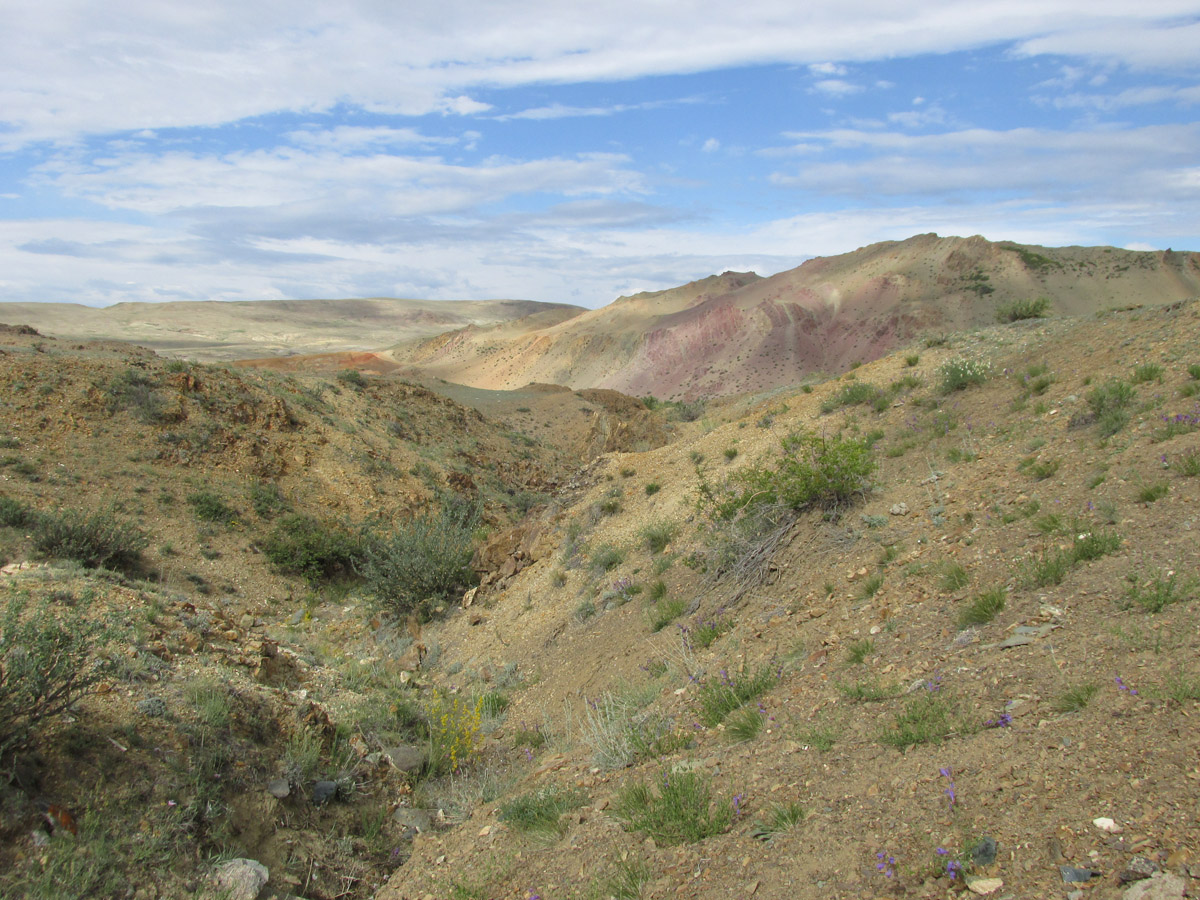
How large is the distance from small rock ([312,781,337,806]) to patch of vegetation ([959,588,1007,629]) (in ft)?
14.3

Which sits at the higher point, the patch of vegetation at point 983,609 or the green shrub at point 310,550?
the patch of vegetation at point 983,609

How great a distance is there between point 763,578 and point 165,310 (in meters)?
129

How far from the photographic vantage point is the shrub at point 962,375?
29.0 feet

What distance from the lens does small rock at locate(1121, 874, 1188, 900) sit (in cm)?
A: 216

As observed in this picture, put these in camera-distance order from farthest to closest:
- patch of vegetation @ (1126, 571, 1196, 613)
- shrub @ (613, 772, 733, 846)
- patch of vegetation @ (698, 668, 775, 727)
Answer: patch of vegetation @ (698, 668, 775, 727) < patch of vegetation @ (1126, 571, 1196, 613) < shrub @ (613, 772, 733, 846)

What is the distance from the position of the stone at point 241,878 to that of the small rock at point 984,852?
3725 millimetres

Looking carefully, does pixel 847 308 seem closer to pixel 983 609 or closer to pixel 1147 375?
pixel 1147 375

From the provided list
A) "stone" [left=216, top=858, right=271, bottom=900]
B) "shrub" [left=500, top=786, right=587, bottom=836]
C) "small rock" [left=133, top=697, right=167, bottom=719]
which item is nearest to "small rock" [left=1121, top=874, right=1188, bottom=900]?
"shrub" [left=500, top=786, right=587, bottom=836]

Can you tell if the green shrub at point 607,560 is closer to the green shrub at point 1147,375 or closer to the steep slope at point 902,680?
the steep slope at point 902,680

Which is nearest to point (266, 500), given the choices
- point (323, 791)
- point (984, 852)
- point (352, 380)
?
point (352, 380)

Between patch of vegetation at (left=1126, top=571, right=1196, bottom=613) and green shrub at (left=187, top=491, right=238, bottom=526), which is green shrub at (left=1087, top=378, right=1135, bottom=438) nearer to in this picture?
patch of vegetation at (left=1126, top=571, right=1196, bottom=613)

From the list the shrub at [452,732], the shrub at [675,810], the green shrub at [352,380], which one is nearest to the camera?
the shrub at [675,810]

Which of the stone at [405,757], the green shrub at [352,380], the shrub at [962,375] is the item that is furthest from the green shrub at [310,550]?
the green shrub at [352,380]

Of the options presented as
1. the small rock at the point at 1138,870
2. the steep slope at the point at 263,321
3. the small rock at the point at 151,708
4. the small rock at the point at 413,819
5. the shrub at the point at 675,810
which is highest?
the steep slope at the point at 263,321
